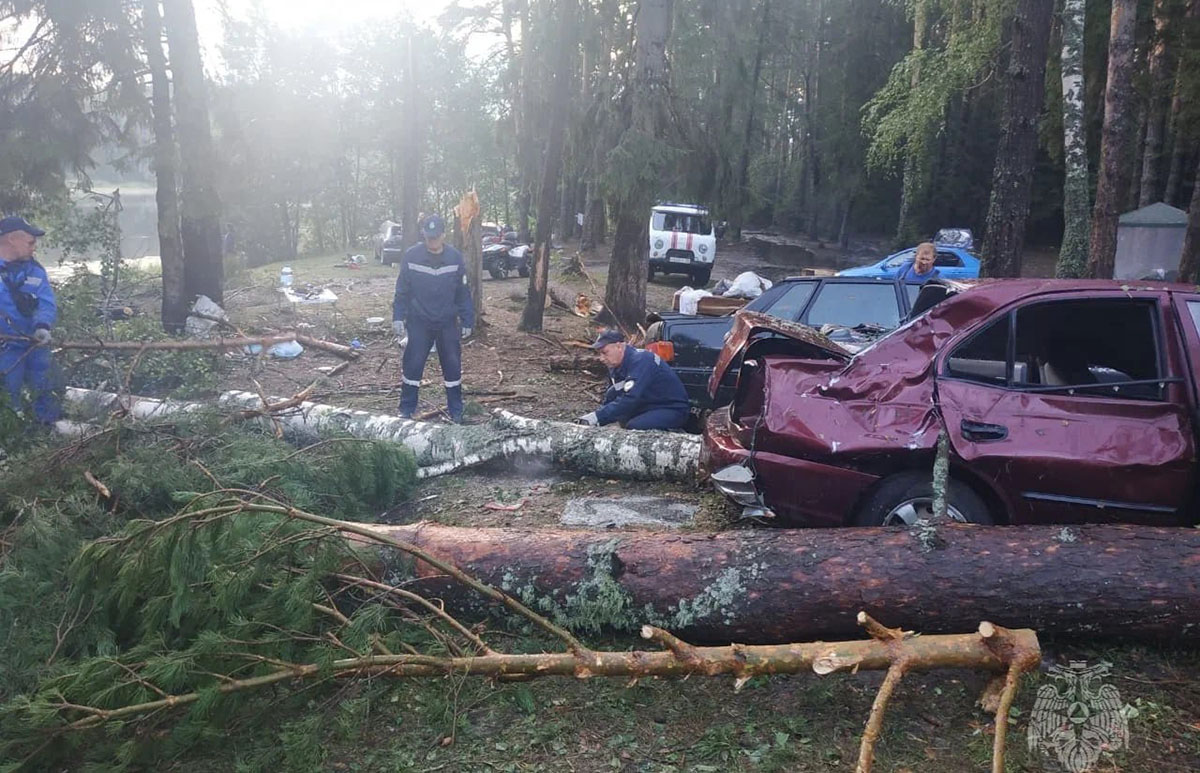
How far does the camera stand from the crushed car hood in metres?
4.95

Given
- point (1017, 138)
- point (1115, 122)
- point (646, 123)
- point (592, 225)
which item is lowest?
point (592, 225)

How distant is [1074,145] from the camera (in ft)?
31.9

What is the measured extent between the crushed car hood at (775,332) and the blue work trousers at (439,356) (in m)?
3.14

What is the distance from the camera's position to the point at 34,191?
1188 centimetres

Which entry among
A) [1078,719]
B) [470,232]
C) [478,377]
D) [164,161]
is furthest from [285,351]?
[1078,719]

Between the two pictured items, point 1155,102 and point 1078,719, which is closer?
point 1078,719

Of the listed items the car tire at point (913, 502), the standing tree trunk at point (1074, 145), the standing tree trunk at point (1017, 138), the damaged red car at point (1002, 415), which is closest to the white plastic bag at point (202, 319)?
the damaged red car at point (1002, 415)

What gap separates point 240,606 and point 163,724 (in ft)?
1.70

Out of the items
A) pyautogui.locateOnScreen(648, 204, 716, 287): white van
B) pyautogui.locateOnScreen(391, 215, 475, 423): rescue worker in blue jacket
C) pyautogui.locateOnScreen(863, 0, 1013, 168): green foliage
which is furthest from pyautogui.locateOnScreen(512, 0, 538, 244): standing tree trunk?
pyautogui.locateOnScreen(648, 204, 716, 287): white van

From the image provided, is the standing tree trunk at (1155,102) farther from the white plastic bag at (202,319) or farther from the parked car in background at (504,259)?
the white plastic bag at (202,319)

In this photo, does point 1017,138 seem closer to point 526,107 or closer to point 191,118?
point 526,107

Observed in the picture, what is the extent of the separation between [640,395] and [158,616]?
4.17m

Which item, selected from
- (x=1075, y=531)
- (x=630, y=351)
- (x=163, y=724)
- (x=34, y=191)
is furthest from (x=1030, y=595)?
(x=34, y=191)

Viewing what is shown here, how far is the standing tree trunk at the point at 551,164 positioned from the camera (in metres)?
12.1
